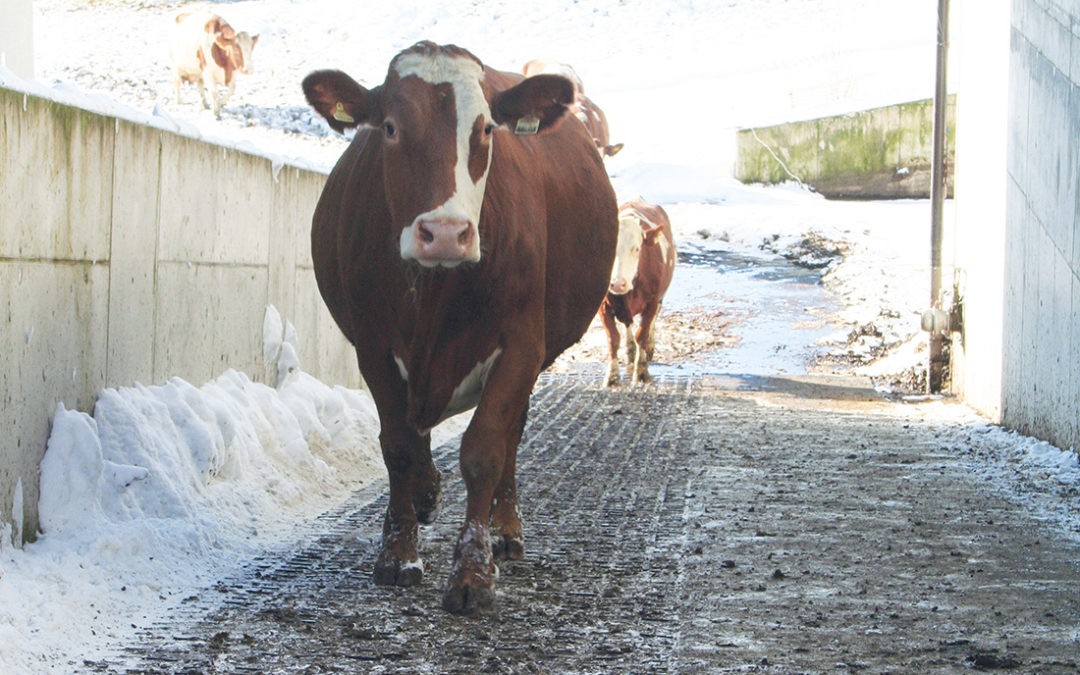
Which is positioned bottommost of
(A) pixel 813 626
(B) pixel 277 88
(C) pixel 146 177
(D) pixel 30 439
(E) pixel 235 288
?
(A) pixel 813 626

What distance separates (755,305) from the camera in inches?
783

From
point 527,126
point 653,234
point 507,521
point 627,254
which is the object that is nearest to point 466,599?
point 507,521

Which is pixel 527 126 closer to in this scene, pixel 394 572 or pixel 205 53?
pixel 394 572

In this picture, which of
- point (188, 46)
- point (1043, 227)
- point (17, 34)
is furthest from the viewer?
point (188, 46)

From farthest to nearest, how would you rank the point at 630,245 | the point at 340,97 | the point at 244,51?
1. the point at 244,51
2. the point at 630,245
3. the point at 340,97

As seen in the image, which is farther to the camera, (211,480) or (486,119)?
(211,480)

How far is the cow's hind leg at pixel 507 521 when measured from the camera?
6.09 m

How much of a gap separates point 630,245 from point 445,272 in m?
10.6

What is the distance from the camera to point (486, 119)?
543 cm

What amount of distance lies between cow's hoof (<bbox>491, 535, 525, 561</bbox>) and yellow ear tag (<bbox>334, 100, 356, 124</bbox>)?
70.8 inches

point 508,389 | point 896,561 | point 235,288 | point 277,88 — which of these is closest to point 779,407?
point 235,288

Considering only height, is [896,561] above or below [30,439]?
below

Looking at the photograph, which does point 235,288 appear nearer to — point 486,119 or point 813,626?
point 486,119

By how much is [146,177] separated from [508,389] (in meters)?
2.52
